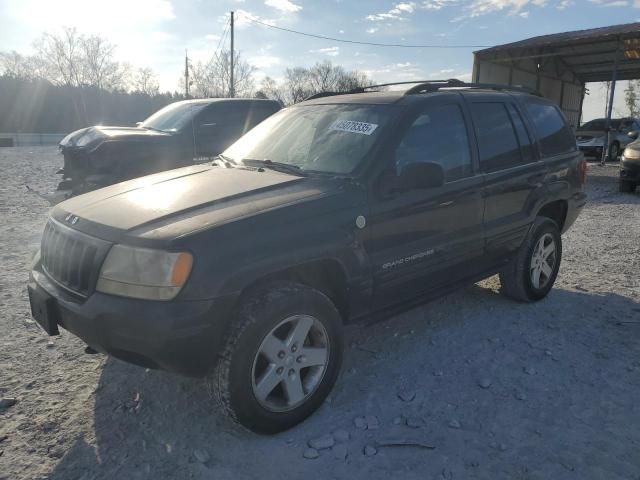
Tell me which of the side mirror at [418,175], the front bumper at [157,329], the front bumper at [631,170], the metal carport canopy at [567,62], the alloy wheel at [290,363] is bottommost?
the alloy wheel at [290,363]

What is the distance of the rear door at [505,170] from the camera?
3844 millimetres

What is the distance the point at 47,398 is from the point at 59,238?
0.99 m

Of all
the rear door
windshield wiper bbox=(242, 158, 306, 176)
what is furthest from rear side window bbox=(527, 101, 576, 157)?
windshield wiper bbox=(242, 158, 306, 176)

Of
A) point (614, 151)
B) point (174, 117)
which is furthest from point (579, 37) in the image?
point (174, 117)

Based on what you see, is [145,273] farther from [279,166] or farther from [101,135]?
[101,135]

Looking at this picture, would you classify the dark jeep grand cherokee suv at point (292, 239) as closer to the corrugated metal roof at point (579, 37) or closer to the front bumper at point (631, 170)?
the front bumper at point (631, 170)

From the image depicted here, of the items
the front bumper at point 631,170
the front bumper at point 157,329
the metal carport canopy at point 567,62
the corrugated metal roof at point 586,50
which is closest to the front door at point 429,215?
the front bumper at point 157,329

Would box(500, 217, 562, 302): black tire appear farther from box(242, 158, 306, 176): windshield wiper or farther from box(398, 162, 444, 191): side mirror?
box(242, 158, 306, 176): windshield wiper

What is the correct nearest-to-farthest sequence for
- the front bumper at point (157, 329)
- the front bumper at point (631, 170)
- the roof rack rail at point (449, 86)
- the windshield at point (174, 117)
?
the front bumper at point (157, 329)
the roof rack rail at point (449, 86)
the windshield at point (174, 117)
the front bumper at point (631, 170)

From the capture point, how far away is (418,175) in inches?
118

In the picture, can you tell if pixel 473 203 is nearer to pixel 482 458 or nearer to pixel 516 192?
pixel 516 192

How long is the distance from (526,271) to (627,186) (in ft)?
28.3

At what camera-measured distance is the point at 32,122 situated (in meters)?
36.5

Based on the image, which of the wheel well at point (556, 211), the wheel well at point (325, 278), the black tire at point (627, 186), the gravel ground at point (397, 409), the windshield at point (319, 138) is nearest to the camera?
the gravel ground at point (397, 409)
